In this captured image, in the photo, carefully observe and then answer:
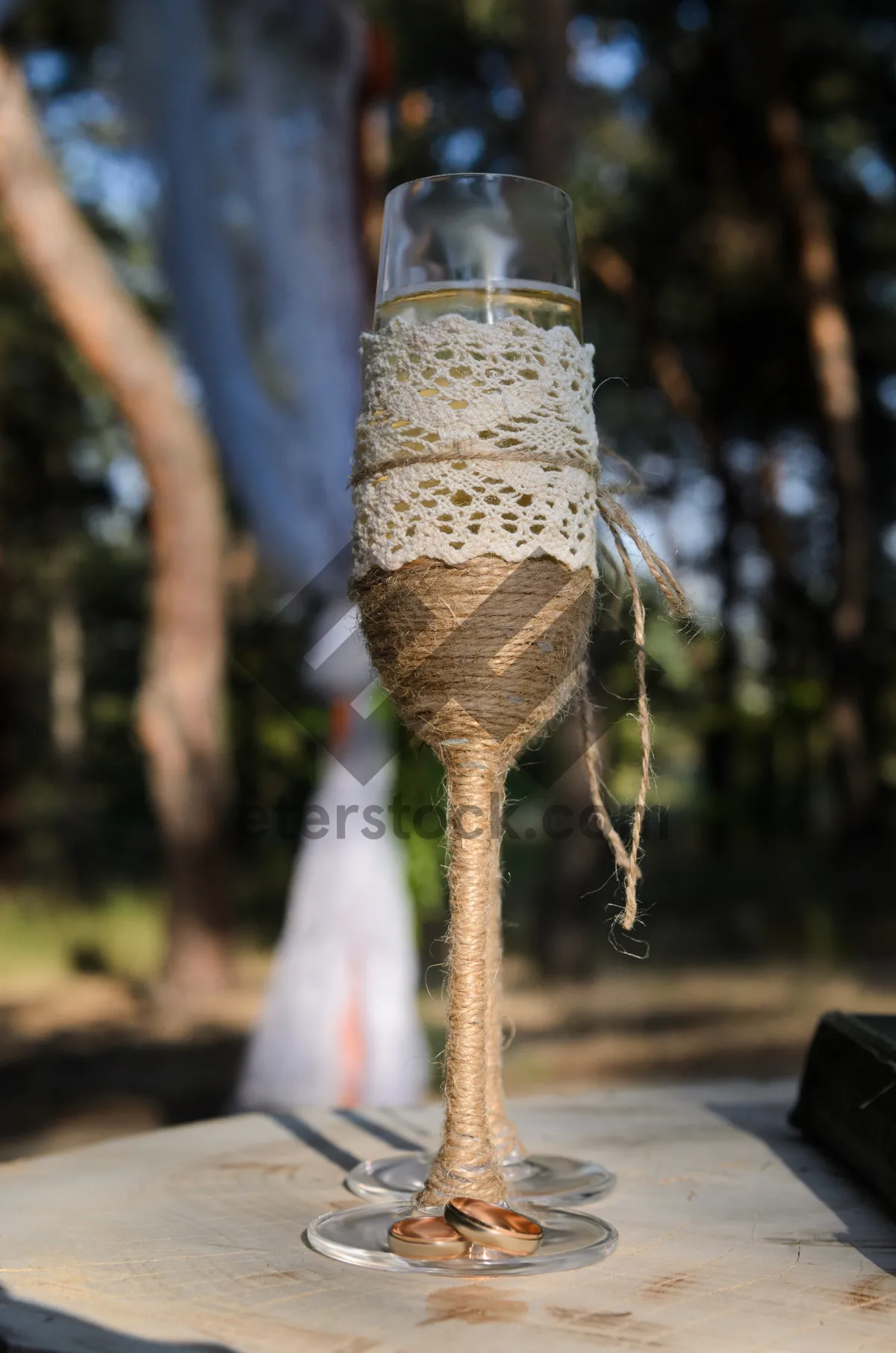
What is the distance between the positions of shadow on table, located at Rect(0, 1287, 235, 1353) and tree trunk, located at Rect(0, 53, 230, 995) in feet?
17.1

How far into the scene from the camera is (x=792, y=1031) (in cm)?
661

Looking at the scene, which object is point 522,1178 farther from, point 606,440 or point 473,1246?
point 606,440

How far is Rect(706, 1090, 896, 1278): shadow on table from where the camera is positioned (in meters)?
1.57

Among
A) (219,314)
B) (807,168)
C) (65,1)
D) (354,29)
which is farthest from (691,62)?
A: (219,314)

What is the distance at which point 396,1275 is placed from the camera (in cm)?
142

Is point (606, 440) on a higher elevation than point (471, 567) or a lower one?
higher

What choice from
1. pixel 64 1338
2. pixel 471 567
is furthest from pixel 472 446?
pixel 64 1338

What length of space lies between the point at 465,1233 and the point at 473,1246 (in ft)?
0.15

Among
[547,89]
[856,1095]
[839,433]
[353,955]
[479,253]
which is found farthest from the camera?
[839,433]

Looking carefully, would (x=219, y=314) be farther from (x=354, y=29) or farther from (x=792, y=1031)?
(x=792, y=1031)

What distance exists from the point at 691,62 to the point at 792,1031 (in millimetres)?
7471

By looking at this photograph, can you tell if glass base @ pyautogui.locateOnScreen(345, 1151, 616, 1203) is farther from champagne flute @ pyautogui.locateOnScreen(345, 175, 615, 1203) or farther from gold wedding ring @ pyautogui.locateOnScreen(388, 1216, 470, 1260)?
champagne flute @ pyautogui.locateOnScreen(345, 175, 615, 1203)

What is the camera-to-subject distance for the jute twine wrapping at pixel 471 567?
59.4 inches

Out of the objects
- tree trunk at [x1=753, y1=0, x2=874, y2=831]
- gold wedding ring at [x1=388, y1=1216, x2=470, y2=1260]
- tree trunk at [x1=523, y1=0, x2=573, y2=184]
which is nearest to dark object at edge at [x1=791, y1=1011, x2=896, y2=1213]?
gold wedding ring at [x1=388, y1=1216, x2=470, y2=1260]
